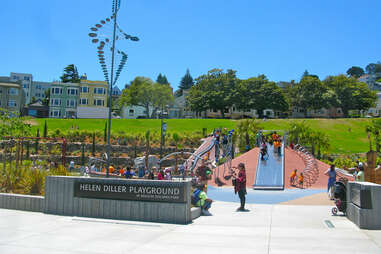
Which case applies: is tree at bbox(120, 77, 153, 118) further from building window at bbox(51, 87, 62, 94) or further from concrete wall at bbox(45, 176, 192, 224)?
concrete wall at bbox(45, 176, 192, 224)

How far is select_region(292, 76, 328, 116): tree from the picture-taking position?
82938 mm

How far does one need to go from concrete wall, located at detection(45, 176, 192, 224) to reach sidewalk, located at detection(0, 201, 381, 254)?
1.33 feet

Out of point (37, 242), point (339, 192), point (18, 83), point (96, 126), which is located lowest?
point (37, 242)

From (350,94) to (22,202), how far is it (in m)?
85.0

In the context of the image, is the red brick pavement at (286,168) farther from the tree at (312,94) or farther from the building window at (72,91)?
the tree at (312,94)

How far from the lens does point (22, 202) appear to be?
12609 millimetres

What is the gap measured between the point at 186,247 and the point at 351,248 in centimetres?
347

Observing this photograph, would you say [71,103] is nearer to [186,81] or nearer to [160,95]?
[160,95]

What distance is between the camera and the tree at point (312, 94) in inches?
3265

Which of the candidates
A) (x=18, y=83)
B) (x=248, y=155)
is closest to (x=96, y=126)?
(x=18, y=83)

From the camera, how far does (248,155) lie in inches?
1148

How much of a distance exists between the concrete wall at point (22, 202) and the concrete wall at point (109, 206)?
41cm

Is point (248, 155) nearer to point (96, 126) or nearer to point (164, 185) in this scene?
point (164, 185)

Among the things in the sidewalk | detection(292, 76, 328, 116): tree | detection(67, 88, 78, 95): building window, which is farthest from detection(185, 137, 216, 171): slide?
detection(292, 76, 328, 116): tree
